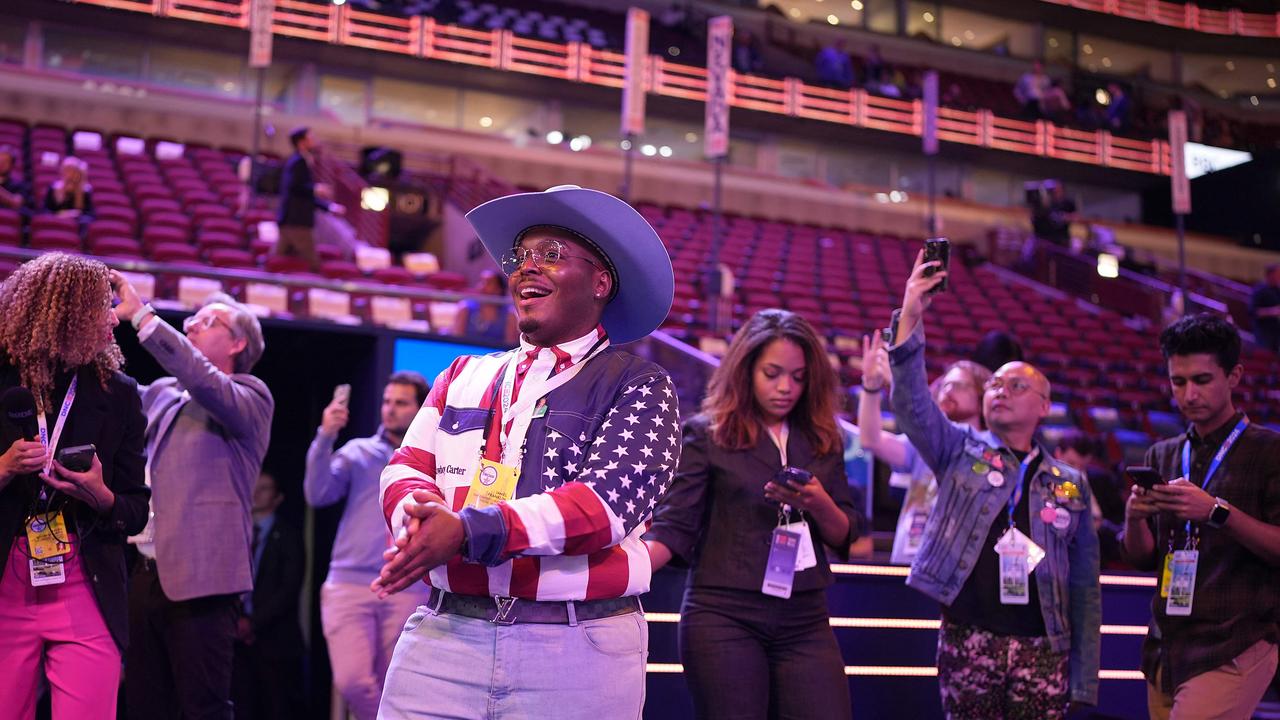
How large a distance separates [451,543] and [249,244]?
1015 cm

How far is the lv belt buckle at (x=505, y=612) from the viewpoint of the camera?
2.00 m

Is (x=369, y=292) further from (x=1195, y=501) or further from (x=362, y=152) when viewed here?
(x=362, y=152)

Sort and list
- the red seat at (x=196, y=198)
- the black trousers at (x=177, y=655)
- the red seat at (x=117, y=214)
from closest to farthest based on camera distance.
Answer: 1. the black trousers at (x=177, y=655)
2. the red seat at (x=117, y=214)
3. the red seat at (x=196, y=198)

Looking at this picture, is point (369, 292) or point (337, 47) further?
point (337, 47)

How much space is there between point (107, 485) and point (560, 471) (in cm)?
149

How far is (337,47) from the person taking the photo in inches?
742

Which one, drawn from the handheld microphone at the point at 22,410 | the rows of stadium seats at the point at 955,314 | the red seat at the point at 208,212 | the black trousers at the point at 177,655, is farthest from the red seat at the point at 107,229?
the handheld microphone at the point at 22,410

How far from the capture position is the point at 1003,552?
351 centimetres

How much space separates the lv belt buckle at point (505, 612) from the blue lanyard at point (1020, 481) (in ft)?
6.84

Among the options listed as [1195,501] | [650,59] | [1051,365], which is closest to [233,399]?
[1195,501]

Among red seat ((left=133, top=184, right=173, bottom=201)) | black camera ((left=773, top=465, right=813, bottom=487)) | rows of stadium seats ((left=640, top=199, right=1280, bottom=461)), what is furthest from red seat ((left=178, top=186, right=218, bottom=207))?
black camera ((left=773, top=465, right=813, bottom=487))

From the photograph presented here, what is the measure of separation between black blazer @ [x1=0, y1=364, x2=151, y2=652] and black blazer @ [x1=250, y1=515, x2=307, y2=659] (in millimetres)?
2621

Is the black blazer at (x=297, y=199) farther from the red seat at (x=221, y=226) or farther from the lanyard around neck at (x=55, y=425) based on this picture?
the lanyard around neck at (x=55, y=425)

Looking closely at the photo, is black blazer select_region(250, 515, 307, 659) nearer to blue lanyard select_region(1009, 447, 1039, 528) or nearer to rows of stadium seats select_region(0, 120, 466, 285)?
rows of stadium seats select_region(0, 120, 466, 285)
